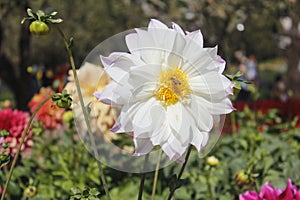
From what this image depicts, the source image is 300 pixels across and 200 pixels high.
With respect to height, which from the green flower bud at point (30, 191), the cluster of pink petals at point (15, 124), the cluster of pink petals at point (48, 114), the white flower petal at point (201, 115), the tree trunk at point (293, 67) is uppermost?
the white flower petal at point (201, 115)

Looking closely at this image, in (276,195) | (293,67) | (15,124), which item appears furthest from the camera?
(293,67)

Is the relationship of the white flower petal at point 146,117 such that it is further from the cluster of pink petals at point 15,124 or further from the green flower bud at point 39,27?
the cluster of pink petals at point 15,124

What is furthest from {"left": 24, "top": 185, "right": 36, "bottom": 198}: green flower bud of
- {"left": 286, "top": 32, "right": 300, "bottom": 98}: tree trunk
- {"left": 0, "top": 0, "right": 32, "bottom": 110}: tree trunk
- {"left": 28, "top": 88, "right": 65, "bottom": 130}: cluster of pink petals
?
{"left": 0, "top": 0, "right": 32, "bottom": 110}: tree trunk

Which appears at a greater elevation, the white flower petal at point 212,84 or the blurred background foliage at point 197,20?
the white flower petal at point 212,84

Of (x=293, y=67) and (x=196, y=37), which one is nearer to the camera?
(x=196, y=37)

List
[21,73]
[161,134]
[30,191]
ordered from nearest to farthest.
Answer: [161,134] < [30,191] < [21,73]

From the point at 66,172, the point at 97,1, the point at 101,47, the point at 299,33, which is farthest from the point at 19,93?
the point at 101,47

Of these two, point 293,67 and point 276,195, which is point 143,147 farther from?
point 293,67

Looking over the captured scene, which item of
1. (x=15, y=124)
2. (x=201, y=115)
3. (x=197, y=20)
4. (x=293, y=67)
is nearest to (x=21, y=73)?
(x=197, y=20)

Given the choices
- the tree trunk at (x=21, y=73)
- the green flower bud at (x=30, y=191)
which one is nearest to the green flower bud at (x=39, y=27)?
the green flower bud at (x=30, y=191)
